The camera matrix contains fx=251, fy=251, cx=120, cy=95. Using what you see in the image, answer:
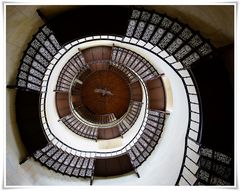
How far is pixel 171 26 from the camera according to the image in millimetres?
5016

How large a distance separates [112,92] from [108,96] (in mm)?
273

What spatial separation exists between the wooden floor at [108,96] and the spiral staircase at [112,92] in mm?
46

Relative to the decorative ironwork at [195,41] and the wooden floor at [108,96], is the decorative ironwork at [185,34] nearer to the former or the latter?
the decorative ironwork at [195,41]

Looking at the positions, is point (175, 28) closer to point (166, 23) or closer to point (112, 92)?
point (166, 23)

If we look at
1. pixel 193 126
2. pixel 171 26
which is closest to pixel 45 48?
pixel 171 26

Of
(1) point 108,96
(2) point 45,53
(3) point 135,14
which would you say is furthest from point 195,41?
(1) point 108,96

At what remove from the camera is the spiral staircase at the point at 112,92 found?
5.16 metres

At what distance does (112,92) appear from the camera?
11500 millimetres

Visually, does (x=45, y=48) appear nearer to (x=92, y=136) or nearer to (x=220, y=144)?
(x=220, y=144)

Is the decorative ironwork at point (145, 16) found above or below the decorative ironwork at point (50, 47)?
above

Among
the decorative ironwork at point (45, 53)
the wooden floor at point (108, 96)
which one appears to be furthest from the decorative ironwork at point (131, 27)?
the wooden floor at point (108, 96)

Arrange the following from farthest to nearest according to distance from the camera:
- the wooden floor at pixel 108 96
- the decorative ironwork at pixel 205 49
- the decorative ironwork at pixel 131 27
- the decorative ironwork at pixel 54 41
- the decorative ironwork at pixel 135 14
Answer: the wooden floor at pixel 108 96, the decorative ironwork at pixel 54 41, the decorative ironwork at pixel 131 27, the decorative ironwork at pixel 205 49, the decorative ironwork at pixel 135 14

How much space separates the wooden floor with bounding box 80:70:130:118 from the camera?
11344 mm

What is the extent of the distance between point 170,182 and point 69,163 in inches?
123
